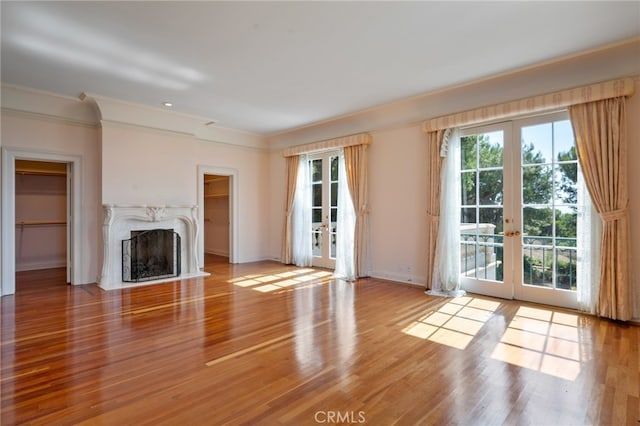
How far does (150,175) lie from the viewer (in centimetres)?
580

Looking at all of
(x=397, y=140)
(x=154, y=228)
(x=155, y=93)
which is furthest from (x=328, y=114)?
(x=154, y=228)

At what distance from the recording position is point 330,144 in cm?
640

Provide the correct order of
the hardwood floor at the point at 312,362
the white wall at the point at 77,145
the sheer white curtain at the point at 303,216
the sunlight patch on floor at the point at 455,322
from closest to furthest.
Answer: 1. the hardwood floor at the point at 312,362
2. the sunlight patch on floor at the point at 455,322
3. the white wall at the point at 77,145
4. the sheer white curtain at the point at 303,216

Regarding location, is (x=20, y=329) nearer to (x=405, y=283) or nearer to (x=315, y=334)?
(x=315, y=334)

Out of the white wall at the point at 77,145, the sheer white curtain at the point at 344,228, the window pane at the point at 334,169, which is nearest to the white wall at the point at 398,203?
the sheer white curtain at the point at 344,228

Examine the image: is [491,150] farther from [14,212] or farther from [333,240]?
[14,212]

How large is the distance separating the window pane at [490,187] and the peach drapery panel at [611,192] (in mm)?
976

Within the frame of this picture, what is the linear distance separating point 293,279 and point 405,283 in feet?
6.22

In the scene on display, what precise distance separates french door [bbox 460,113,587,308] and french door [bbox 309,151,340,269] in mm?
2546

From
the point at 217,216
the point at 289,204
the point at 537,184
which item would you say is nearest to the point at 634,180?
the point at 537,184

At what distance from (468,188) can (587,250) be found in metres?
1.59

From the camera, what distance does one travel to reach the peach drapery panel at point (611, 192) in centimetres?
352

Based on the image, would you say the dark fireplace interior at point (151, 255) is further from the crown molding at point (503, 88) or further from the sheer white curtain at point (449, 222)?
the sheer white curtain at point (449, 222)

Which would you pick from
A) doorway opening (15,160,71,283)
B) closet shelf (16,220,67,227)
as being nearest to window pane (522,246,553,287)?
doorway opening (15,160,71,283)
